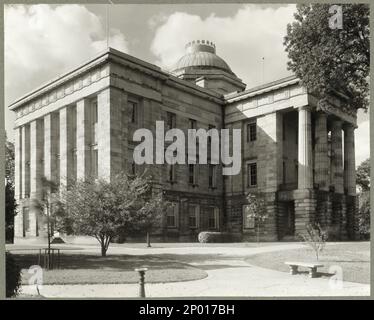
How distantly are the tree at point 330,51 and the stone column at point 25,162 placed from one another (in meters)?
20.4

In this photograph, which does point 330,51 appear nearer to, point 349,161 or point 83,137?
point 83,137

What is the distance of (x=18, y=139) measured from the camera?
128 ft

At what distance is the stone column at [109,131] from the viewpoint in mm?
32281

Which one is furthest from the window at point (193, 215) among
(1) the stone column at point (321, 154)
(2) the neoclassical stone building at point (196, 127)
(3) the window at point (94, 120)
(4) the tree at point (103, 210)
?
(4) the tree at point (103, 210)

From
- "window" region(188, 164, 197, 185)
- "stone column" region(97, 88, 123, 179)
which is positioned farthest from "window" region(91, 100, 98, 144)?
"window" region(188, 164, 197, 185)

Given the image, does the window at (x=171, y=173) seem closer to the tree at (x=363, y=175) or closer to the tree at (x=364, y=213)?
the tree at (x=364, y=213)

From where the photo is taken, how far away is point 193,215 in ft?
129

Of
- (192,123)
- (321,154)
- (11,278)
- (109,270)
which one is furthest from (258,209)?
(11,278)

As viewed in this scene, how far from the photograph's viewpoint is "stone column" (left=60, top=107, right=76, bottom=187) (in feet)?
118

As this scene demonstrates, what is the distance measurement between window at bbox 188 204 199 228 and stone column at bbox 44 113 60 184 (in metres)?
11.4

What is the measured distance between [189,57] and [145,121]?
15075mm

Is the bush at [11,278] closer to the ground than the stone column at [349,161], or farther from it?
closer to the ground

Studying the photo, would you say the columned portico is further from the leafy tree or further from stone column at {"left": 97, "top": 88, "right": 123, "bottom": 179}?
stone column at {"left": 97, "top": 88, "right": 123, "bottom": 179}
